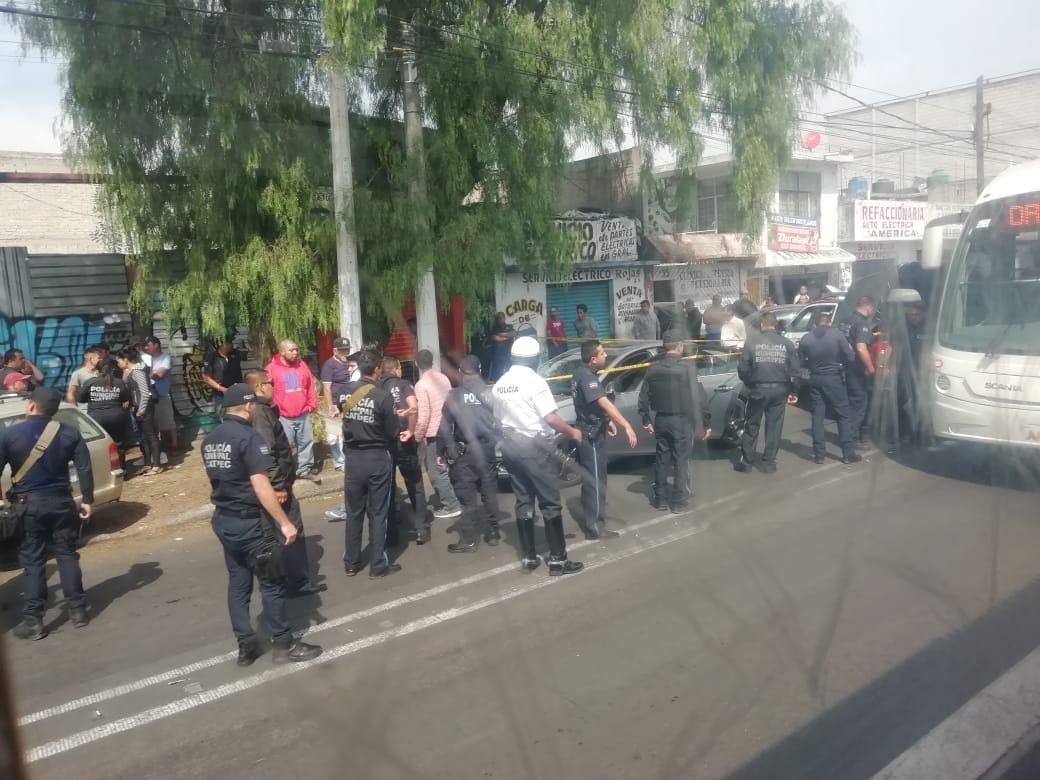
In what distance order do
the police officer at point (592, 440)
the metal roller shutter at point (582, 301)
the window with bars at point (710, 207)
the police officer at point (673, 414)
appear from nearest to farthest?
the police officer at point (592, 440)
the police officer at point (673, 414)
the metal roller shutter at point (582, 301)
the window with bars at point (710, 207)

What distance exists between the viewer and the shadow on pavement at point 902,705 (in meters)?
3.51

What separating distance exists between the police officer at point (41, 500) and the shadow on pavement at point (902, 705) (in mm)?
4423

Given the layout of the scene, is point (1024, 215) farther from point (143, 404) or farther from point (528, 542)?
point (143, 404)

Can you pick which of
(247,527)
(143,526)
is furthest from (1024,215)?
(143,526)

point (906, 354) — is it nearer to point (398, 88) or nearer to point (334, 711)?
point (398, 88)

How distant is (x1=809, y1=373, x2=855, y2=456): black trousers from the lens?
8.94 metres

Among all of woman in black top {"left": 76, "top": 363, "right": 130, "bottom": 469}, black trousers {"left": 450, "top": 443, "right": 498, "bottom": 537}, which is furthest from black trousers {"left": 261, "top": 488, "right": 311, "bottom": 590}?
woman in black top {"left": 76, "top": 363, "right": 130, "bottom": 469}

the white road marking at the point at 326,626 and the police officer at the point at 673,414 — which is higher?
the police officer at the point at 673,414

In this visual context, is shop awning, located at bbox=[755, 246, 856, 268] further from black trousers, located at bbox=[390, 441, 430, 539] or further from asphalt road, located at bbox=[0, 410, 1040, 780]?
black trousers, located at bbox=[390, 441, 430, 539]

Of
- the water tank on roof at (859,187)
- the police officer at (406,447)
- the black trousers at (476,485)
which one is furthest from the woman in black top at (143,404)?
the water tank on roof at (859,187)

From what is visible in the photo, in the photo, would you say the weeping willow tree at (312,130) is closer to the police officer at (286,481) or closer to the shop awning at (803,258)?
the police officer at (286,481)

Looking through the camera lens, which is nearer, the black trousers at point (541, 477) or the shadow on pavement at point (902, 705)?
the shadow on pavement at point (902, 705)

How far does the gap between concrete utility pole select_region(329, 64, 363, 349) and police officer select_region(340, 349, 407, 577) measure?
147 inches

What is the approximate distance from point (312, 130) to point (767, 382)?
623 centimetres
